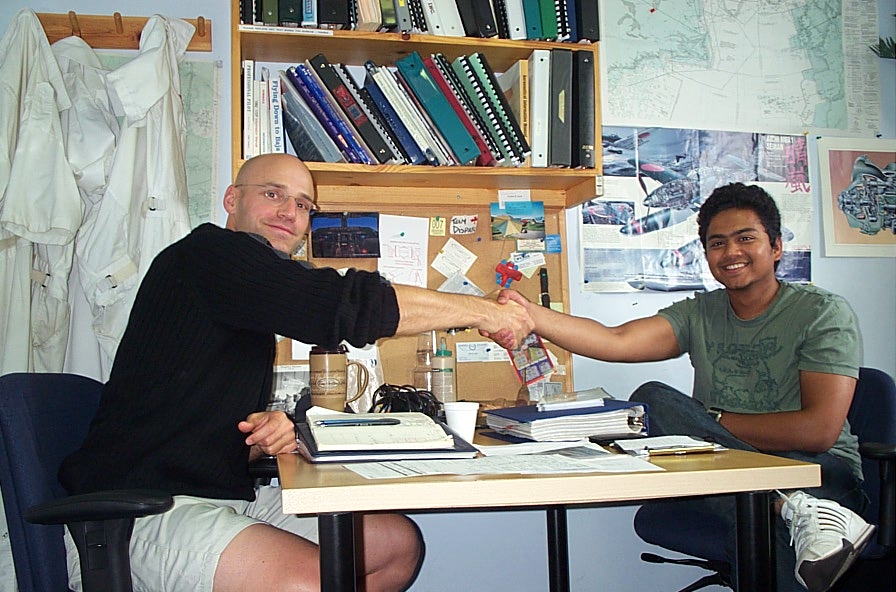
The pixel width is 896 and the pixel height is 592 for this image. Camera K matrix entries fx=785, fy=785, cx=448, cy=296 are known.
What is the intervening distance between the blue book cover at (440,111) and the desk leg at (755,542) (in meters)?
1.47

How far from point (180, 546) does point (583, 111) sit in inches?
69.6

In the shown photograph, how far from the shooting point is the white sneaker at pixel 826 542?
3.98 ft

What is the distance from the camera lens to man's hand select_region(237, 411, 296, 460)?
1.39 meters

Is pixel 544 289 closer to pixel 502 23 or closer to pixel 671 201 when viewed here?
pixel 671 201

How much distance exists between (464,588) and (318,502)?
181 cm

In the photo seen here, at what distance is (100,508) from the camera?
1149 mm

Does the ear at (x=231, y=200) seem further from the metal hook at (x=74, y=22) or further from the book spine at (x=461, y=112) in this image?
the metal hook at (x=74, y=22)

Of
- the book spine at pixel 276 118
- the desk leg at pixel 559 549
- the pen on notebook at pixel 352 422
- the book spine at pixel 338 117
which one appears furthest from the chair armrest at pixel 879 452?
the book spine at pixel 276 118

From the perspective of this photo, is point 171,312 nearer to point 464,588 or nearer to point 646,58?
point 464,588

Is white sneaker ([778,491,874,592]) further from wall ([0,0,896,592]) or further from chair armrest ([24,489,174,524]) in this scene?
wall ([0,0,896,592])

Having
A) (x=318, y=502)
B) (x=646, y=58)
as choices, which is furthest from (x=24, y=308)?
(x=646, y=58)

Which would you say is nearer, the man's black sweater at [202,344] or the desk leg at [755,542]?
the desk leg at [755,542]

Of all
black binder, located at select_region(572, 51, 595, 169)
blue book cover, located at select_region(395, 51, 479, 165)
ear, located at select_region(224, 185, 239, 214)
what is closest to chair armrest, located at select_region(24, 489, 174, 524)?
ear, located at select_region(224, 185, 239, 214)

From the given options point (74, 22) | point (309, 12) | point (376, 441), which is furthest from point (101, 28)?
point (376, 441)
